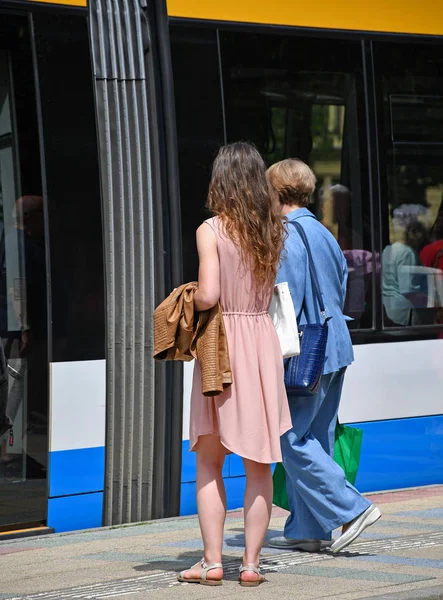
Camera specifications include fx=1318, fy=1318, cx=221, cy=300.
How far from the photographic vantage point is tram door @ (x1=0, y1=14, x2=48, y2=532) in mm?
6434

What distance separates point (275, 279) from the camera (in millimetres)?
5492

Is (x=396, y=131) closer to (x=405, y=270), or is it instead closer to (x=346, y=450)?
(x=405, y=270)

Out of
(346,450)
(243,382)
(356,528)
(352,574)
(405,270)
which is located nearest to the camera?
(243,382)

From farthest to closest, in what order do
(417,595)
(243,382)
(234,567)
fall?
(234,567)
(243,382)
(417,595)

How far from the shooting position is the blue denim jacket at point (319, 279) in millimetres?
5945

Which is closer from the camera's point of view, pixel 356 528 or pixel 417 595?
pixel 417 595

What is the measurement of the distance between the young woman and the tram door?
1.38 meters

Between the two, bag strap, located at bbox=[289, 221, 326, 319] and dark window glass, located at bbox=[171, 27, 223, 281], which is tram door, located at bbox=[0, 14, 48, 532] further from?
bag strap, located at bbox=[289, 221, 326, 319]

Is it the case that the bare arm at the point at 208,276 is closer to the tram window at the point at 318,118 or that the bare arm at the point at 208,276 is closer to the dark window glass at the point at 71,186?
the dark window glass at the point at 71,186

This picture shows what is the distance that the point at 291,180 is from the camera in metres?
6.07

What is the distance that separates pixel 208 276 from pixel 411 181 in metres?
2.96

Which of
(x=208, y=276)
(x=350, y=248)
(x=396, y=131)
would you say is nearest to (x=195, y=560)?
(x=208, y=276)

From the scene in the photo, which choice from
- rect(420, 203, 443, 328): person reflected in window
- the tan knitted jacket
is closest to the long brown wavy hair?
the tan knitted jacket

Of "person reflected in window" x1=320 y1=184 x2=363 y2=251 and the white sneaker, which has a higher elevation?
"person reflected in window" x1=320 y1=184 x2=363 y2=251
